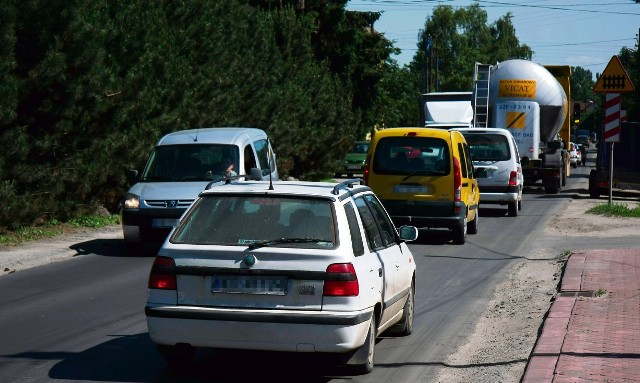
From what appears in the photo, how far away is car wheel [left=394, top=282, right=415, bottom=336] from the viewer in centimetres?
1041

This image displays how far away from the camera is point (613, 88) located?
25.6 metres

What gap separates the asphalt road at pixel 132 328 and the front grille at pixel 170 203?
0.88 m

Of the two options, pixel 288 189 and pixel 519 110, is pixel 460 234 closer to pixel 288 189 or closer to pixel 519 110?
pixel 288 189

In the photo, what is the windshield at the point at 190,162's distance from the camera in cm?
1891

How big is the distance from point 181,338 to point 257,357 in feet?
4.76

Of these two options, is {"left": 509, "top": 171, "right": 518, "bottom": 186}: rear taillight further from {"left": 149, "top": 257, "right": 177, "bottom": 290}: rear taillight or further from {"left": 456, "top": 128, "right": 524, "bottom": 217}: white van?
{"left": 149, "top": 257, "right": 177, "bottom": 290}: rear taillight

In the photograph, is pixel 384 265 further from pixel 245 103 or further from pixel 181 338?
pixel 245 103

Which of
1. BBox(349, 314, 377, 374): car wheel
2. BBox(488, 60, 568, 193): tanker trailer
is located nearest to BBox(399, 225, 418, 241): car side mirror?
BBox(349, 314, 377, 374): car wheel

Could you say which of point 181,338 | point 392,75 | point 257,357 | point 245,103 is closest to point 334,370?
point 257,357

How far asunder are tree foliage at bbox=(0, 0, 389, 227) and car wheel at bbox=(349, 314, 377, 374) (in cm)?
1273

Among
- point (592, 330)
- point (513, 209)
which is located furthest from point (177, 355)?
point (513, 209)

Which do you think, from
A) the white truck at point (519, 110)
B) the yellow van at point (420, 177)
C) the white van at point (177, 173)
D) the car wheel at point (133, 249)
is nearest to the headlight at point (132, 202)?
the white van at point (177, 173)

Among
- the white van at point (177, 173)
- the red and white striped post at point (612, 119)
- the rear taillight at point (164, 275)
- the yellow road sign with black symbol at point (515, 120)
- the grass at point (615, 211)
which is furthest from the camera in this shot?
the yellow road sign with black symbol at point (515, 120)

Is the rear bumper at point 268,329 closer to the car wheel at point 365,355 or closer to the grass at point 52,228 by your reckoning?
the car wheel at point 365,355
